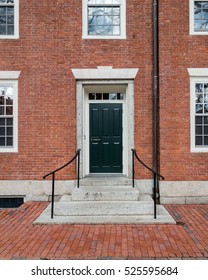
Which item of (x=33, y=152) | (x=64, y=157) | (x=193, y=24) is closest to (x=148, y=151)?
(x=64, y=157)

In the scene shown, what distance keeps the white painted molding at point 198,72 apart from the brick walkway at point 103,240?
12.7 feet

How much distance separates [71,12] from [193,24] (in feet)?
11.7

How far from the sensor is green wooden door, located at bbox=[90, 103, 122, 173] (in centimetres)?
800

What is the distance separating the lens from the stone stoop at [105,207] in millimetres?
5879

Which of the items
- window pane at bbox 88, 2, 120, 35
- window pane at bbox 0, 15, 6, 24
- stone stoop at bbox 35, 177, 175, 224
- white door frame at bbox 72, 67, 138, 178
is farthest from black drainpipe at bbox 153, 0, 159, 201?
window pane at bbox 0, 15, 6, 24

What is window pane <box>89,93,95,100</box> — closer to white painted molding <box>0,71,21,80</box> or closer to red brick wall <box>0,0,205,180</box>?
red brick wall <box>0,0,205,180</box>

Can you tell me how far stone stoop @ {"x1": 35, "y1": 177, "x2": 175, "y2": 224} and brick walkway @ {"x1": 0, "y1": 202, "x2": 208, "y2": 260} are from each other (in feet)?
0.60

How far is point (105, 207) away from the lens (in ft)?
20.4

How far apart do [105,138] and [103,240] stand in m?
3.62

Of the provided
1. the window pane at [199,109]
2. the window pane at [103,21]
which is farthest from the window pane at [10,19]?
the window pane at [199,109]

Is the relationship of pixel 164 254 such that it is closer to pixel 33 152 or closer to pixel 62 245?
pixel 62 245

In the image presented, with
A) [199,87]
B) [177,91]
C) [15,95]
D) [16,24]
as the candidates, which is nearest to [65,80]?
[15,95]

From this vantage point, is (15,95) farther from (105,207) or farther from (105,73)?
(105,207)

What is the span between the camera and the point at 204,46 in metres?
7.44
